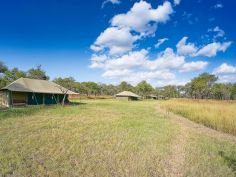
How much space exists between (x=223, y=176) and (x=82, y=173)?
10.8ft

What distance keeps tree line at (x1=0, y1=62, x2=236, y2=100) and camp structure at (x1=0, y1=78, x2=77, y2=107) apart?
81.5 ft

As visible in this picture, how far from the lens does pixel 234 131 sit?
930 cm

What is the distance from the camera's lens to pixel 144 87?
88375 millimetres

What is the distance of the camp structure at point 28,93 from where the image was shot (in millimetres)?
23422

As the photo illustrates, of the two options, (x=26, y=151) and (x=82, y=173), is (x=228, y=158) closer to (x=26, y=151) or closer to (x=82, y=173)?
(x=82, y=173)

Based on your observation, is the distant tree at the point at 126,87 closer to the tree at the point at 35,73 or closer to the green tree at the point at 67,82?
the green tree at the point at 67,82

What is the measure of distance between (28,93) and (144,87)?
6764 centimetres

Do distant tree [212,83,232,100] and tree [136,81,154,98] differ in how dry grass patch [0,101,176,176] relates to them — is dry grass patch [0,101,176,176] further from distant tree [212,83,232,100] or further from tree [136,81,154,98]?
tree [136,81,154,98]

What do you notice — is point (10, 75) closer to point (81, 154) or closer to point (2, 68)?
point (2, 68)

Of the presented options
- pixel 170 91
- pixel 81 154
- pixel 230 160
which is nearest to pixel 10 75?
pixel 81 154

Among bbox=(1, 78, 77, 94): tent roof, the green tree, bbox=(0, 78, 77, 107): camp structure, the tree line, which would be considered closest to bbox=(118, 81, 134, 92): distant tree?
the tree line

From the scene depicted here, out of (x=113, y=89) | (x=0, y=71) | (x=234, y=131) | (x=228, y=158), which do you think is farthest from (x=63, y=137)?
(x=113, y=89)

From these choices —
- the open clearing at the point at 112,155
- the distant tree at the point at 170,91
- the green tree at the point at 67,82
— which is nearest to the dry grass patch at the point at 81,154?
the open clearing at the point at 112,155

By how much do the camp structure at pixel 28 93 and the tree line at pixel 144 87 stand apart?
24.9 metres
